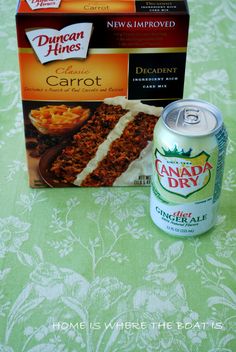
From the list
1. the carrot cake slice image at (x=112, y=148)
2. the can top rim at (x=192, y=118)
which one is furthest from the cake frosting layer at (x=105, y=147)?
the can top rim at (x=192, y=118)

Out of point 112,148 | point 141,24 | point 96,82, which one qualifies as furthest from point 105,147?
point 141,24

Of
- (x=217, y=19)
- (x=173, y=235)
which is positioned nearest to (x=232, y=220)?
(x=173, y=235)

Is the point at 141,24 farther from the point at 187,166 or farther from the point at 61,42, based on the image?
the point at 187,166

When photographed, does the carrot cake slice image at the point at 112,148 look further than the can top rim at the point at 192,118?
Yes

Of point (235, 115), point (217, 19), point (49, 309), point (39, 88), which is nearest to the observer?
point (49, 309)

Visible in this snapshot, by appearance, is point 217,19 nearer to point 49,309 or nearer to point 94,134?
point 94,134

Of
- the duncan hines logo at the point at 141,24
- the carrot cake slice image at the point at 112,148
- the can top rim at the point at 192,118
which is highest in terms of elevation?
the duncan hines logo at the point at 141,24

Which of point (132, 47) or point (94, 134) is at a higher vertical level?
point (132, 47)

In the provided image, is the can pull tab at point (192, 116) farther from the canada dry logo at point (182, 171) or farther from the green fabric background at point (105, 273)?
the green fabric background at point (105, 273)
